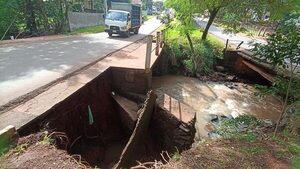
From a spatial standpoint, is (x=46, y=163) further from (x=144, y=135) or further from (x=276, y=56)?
(x=276, y=56)

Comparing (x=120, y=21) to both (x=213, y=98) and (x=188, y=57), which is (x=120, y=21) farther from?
(x=213, y=98)

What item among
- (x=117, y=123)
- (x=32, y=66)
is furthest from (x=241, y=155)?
(x=32, y=66)

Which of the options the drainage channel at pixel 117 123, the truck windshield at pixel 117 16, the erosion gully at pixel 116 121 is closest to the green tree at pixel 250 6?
the truck windshield at pixel 117 16

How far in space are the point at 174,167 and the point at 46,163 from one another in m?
1.70

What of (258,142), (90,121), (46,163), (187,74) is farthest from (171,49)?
(46,163)

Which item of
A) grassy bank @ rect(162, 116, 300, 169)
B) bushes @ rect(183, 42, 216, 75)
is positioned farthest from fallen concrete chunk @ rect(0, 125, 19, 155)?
bushes @ rect(183, 42, 216, 75)

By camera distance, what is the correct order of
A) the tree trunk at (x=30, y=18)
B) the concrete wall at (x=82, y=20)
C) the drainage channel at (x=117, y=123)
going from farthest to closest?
the concrete wall at (x=82, y=20), the tree trunk at (x=30, y=18), the drainage channel at (x=117, y=123)

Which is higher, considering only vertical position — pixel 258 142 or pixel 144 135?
pixel 258 142

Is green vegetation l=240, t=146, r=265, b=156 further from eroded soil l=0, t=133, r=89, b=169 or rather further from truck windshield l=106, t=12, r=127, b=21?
truck windshield l=106, t=12, r=127, b=21

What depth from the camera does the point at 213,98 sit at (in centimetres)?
1205

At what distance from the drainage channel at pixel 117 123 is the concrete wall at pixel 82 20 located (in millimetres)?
17307

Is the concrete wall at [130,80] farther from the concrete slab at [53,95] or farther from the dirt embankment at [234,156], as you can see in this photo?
the dirt embankment at [234,156]

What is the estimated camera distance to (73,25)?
78.7ft

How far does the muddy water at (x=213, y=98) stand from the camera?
34.3ft
